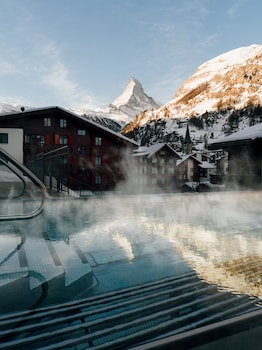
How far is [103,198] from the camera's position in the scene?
33.9 ft

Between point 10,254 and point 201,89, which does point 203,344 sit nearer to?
point 10,254

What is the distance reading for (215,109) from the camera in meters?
106

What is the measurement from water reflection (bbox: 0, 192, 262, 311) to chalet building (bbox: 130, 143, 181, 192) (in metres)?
19.8

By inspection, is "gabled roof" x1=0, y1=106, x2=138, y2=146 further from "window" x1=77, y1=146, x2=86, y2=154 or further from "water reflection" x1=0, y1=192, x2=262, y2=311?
"water reflection" x1=0, y1=192, x2=262, y2=311

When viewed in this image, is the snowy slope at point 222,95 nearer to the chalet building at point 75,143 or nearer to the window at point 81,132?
the chalet building at point 75,143

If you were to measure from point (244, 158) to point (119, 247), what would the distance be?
407 inches

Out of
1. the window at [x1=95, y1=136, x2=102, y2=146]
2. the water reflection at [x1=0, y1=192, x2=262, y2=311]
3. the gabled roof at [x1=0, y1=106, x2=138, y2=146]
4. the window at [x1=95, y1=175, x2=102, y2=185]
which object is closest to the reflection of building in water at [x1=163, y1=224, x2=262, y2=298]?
the water reflection at [x1=0, y1=192, x2=262, y2=311]

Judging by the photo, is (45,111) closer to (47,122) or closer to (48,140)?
(47,122)

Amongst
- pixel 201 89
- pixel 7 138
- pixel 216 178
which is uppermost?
pixel 201 89

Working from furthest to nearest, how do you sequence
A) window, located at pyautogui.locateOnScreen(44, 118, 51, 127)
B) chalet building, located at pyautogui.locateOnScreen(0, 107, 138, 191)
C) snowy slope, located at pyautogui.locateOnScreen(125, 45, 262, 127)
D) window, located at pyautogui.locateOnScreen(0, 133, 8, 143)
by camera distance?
snowy slope, located at pyautogui.locateOnScreen(125, 45, 262, 127) < window, located at pyautogui.locateOnScreen(44, 118, 51, 127) < chalet building, located at pyautogui.locateOnScreen(0, 107, 138, 191) < window, located at pyautogui.locateOnScreen(0, 133, 8, 143)

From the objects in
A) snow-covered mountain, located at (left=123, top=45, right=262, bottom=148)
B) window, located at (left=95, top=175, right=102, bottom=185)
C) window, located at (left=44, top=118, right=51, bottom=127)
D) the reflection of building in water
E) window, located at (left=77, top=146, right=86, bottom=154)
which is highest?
snow-covered mountain, located at (left=123, top=45, right=262, bottom=148)

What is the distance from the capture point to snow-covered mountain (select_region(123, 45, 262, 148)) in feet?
308

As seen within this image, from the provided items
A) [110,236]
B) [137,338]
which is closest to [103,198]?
[110,236]

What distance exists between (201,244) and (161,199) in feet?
20.3
